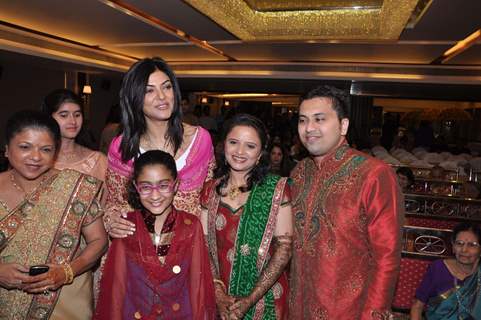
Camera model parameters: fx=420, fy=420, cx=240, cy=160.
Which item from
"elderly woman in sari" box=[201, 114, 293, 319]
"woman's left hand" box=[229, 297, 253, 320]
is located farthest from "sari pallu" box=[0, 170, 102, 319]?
"woman's left hand" box=[229, 297, 253, 320]

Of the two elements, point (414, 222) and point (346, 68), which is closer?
point (414, 222)

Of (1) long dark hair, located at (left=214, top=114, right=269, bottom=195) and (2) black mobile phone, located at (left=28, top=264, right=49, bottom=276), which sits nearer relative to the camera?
(2) black mobile phone, located at (left=28, top=264, right=49, bottom=276)

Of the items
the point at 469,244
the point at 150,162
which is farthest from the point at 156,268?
the point at 469,244

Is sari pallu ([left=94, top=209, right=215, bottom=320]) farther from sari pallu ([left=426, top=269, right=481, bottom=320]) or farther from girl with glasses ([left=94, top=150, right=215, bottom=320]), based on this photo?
sari pallu ([left=426, top=269, right=481, bottom=320])

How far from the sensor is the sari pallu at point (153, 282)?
1685 mm

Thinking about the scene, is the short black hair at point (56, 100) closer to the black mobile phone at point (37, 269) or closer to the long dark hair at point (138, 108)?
the long dark hair at point (138, 108)

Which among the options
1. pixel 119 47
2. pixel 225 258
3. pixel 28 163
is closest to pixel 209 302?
pixel 225 258

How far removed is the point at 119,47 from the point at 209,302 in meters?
7.03

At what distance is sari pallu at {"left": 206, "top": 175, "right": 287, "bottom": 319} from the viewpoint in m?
1.89

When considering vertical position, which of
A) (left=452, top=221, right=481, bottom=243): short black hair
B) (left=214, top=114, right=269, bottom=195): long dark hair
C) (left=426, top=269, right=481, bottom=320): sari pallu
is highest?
(left=214, top=114, right=269, bottom=195): long dark hair

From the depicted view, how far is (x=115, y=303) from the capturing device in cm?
167

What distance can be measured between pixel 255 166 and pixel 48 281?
0.98 metres

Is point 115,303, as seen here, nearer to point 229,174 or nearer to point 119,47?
point 229,174

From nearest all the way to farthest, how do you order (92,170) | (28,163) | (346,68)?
1. (28,163)
2. (92,170)
3. (346,68)
